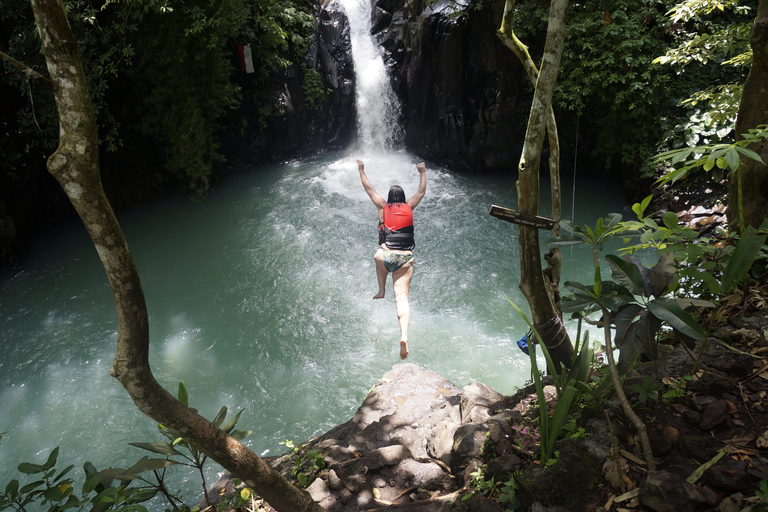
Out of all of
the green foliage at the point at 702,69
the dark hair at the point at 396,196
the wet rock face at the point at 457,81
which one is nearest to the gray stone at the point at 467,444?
the dark hair at the point at 396,196

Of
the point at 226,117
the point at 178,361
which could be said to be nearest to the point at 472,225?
the point at 178,361

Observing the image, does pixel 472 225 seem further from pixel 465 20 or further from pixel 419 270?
pixel 465 20

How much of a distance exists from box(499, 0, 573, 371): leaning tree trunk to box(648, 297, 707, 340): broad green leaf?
0.90 meters

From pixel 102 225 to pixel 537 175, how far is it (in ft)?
7.43

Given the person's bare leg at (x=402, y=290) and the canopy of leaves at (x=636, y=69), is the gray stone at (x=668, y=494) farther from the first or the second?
the canopy of leaves at (x=636, y=69)

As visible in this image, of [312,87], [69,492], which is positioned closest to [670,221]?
[69,492]

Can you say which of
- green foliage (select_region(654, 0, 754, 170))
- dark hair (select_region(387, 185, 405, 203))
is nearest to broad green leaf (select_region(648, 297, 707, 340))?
dark hair (select_region(387, 185, 405, 203))

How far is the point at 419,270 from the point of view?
630 cm

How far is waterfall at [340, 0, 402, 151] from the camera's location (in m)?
11.7

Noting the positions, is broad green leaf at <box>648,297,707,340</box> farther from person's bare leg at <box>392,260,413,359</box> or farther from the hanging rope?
person's bare leg at <box>392,260,413,359</box>

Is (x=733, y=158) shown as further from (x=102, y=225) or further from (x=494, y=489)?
(x=102, y=225)

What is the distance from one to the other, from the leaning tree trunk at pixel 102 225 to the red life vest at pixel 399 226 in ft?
8.19

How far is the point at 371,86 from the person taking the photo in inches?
467

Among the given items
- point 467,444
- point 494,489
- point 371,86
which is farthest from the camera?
point 371,86
